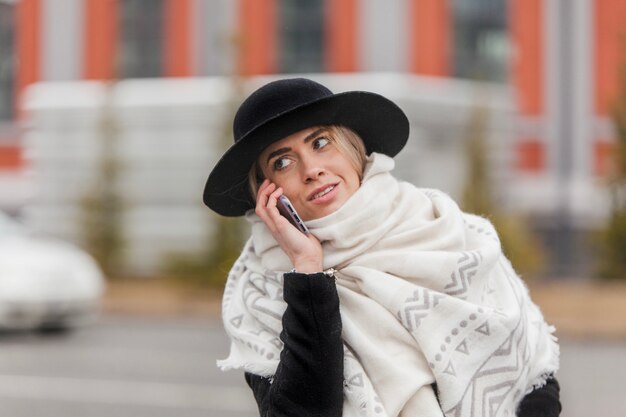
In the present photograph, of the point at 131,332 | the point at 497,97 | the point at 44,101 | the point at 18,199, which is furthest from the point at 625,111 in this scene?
the point at 18,199

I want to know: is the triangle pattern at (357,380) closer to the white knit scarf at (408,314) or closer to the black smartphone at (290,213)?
the white knit scarf at (408,314)

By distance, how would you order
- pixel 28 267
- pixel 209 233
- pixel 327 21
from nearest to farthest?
1. pixel 28 267
2. pixel 209 233
3. pixel 327 21

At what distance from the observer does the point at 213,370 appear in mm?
8633

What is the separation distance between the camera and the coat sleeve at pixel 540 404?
2.09 m

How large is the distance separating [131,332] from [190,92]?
293 inches

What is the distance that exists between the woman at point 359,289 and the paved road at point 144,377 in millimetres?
4860

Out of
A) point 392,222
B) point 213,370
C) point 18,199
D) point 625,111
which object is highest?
point 392,222

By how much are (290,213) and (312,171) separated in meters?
0.09

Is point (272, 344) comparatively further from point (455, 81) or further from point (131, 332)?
point (455, 81)

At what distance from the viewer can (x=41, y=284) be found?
34.2 ft

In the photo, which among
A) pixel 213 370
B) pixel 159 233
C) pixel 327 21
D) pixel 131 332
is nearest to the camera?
pixel 213 370

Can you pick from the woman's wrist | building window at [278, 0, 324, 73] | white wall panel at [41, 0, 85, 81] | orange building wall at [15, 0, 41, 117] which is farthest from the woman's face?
orange building wall at [15, 0, 41, 117]

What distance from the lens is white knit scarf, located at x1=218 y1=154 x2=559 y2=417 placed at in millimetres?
1986

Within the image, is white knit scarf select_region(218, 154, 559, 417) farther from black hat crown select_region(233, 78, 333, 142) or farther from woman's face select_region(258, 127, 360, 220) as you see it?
black hat crown select_region(233, 78, 333, 142)
